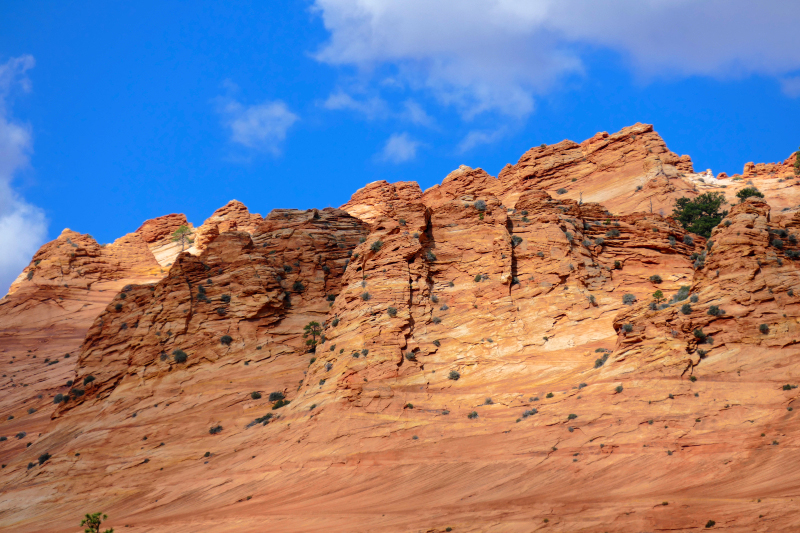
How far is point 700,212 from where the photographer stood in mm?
55031

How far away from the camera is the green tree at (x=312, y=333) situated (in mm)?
45938

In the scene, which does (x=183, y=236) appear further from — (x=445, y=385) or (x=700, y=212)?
(x=445, y=385)

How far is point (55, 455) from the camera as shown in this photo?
42.2 m

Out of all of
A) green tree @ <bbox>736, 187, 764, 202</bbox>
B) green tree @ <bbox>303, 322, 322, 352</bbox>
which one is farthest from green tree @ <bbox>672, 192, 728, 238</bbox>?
green tree @ <bbox>303, 322, 322, 352</bbox>

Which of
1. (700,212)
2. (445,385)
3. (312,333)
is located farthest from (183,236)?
(445,385)

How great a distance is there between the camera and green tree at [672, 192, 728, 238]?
52688 mm

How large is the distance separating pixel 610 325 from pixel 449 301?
936 cm

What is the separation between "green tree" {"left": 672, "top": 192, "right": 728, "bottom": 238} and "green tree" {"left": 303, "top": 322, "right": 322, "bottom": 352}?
97.9 feet

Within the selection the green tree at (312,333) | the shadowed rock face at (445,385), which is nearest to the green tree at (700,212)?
A: the shadowed rock face at (445,385)

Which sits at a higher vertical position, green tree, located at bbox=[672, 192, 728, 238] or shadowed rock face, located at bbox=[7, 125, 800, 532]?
green tree, located at bbox=[672, 192, 728, 238]

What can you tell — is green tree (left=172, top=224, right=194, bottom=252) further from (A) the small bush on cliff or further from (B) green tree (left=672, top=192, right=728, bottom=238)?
(B) green tree (left=672, top=192, right=728, bottom=238)

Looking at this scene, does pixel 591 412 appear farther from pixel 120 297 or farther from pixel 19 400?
pixel 19 400

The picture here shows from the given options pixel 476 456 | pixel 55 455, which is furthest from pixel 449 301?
pixel 55 455

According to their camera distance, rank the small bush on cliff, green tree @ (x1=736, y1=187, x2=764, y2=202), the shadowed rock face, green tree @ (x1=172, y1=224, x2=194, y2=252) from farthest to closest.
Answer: green tree @ (x1=172, y1=224, x2=194, y2=252)
green tree @ (x1=736, y1=187, x2=764, y2=202)
the small bush on cliff
the shadowed rock face
